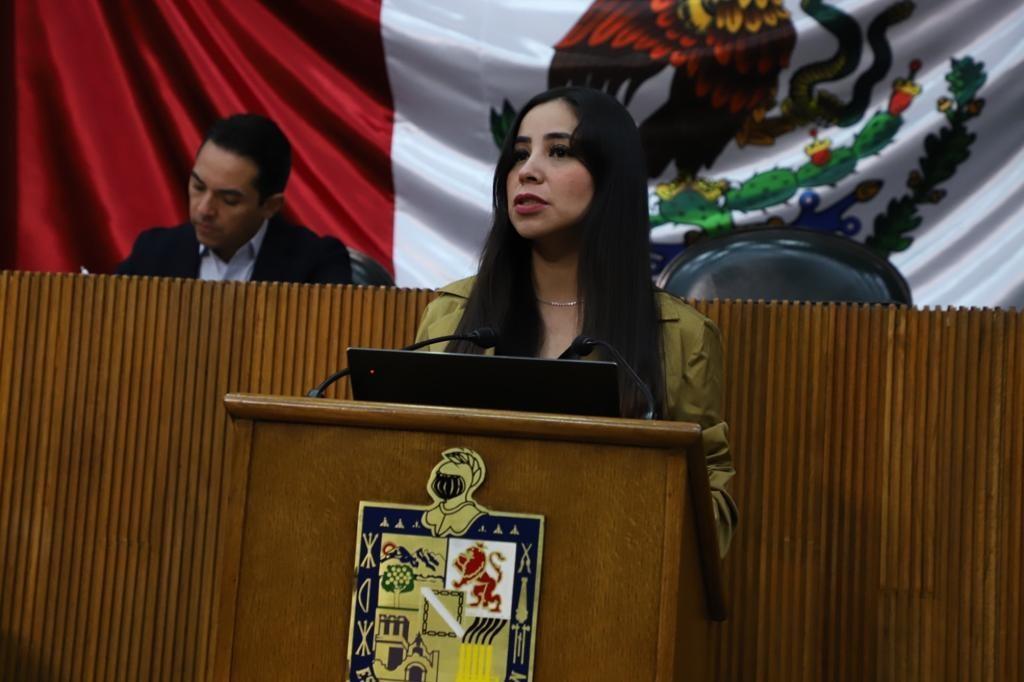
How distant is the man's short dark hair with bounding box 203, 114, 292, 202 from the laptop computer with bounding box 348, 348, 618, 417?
1.66m

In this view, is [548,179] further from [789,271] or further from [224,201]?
[224,201]

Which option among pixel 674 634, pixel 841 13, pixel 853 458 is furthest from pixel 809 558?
pixel 841 13

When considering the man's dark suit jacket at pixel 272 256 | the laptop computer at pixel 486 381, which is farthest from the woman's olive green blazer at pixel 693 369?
the man's dark suit jacket at pixel 272 256

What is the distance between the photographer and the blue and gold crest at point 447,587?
4.26ft

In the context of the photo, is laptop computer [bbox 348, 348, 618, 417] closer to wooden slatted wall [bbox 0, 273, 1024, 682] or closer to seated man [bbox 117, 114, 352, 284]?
wooden slatted wall [bbox 0, 273, 1024, 682]

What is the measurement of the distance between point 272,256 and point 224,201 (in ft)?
0.57

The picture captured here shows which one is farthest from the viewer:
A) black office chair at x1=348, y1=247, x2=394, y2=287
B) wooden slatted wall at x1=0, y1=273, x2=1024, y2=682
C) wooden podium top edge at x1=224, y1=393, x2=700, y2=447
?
black office chair at x1=348, y1=247, x2=394, y2=287

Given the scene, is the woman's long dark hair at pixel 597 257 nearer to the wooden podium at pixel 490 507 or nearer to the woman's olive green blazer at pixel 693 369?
the woman's olive green blazer at pixel 693 369

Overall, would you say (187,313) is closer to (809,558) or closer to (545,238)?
(545,238)

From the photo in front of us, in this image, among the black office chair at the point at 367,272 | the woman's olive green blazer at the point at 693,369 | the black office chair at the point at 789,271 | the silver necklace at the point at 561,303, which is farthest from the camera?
the black office chair at the point at 367,272

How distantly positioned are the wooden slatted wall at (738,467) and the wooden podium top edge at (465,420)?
0.96 m

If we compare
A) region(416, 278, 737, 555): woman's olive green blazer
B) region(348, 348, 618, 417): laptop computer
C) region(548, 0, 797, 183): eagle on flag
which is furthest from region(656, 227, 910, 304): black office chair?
region(348, 348, 618, 417): laptop computer

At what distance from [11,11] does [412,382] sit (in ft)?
8.62

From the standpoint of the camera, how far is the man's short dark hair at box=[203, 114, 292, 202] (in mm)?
3037
